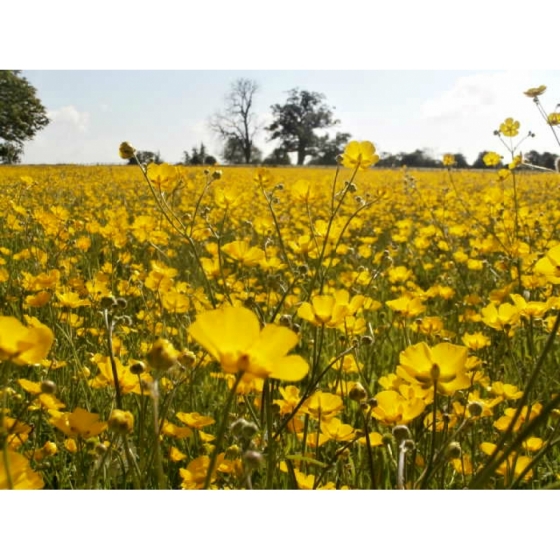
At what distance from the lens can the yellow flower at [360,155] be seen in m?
1.26

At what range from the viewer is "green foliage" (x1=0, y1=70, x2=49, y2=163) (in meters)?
1.60

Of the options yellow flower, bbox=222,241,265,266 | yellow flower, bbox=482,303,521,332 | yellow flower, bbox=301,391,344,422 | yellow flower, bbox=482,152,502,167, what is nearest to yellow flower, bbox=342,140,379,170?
yellow flower, bbox=222,241,265,266

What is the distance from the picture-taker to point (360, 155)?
1.27 m

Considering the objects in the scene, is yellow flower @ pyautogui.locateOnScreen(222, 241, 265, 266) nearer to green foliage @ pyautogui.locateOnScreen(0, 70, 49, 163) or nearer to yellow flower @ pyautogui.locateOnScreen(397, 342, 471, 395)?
yellow flower @ pyautogui.locateOnScreen(397, 342, 471, 395)

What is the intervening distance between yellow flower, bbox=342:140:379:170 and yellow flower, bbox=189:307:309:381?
0.77 m


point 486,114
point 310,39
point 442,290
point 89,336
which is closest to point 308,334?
point 442,290

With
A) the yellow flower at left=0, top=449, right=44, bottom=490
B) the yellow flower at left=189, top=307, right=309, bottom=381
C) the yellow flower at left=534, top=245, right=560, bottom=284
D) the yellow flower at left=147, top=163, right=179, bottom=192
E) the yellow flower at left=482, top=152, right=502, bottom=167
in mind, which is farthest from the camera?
the yellow flower at left=482, top=152, right=502, bottom=167

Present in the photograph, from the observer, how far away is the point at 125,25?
3.95 feet

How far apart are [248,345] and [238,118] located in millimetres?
1441

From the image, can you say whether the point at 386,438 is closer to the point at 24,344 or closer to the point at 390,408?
the point at 390,408

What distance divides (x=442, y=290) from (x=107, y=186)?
13.4 feet

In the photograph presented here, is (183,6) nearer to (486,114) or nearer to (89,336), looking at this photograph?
(486,114)
